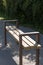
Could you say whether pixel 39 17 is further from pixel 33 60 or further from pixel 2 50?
pixel 33 60

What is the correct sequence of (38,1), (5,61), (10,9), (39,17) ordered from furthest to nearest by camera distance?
(10,9) → (39,17) → (38,1) → (5,61)

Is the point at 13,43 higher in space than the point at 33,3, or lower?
lower

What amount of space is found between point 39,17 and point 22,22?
1.79m

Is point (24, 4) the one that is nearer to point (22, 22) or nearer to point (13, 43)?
point (22, 22)

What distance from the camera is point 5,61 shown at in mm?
6520

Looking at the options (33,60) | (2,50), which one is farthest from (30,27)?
(33,60)

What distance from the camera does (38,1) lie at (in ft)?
36.6

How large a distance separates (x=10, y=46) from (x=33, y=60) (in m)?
1.73

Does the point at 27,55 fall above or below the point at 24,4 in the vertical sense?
below

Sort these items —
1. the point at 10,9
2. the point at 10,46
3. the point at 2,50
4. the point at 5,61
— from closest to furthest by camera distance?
the point at 5,61 < the point at 2,50 < the point at 10,46 < the point at 10,9

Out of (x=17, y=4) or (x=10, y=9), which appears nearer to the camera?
(x=17, y=4)

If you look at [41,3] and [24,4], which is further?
[24,4]

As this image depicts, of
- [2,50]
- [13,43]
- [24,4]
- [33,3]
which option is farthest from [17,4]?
[2,50]

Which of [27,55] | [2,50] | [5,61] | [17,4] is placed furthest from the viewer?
[17,4]
